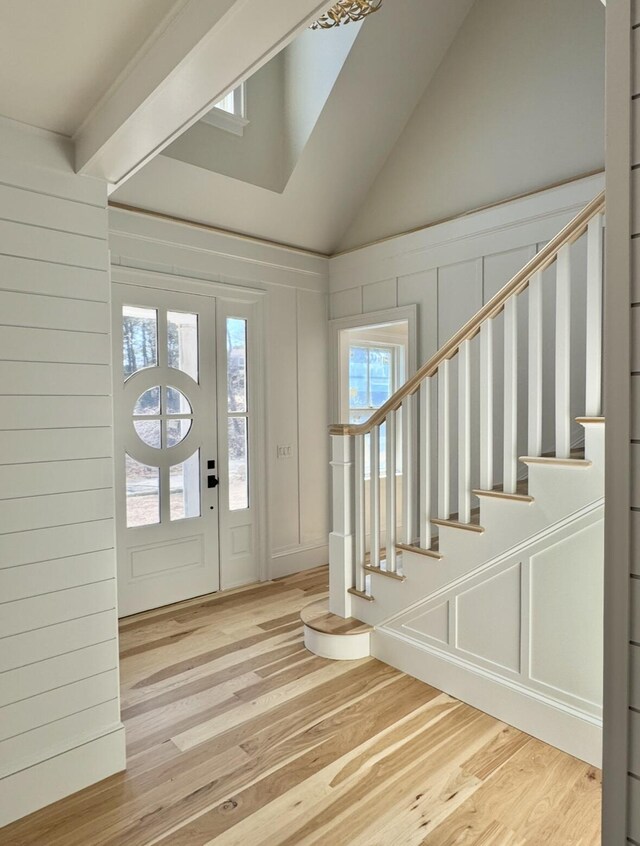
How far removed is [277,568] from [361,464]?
66.5 inches

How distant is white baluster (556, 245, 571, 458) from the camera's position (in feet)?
6.98

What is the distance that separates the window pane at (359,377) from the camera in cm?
522

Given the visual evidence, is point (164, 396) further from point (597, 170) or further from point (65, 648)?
point (597, 170)

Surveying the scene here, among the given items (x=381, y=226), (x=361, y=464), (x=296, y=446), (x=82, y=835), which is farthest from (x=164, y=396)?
(x=82, y=835)

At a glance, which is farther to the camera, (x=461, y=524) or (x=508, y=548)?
(x=461, y=524)

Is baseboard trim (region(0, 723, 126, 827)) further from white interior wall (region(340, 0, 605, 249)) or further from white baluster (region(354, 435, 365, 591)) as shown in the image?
white interior wall (region(340, 0, 605, 249))

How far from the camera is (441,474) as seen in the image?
2.67m

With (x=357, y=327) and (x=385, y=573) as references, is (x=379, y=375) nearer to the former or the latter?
(x=357, y=327)

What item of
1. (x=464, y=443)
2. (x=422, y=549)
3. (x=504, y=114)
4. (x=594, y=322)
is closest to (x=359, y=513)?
(x=422, y=549)

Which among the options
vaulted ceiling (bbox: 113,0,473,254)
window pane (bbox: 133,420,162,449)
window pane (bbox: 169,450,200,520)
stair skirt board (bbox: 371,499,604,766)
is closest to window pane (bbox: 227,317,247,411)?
window pane (bbox: 169,450,200,520)

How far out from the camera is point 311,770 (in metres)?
2.07

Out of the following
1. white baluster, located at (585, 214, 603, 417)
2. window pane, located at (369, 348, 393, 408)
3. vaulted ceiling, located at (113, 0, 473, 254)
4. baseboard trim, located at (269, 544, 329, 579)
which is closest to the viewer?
white baluster, located at (585, 214, 603, 417)

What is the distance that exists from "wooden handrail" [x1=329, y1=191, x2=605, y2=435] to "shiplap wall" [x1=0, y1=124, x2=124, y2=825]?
1.46 meters

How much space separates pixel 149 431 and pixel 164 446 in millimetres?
147
